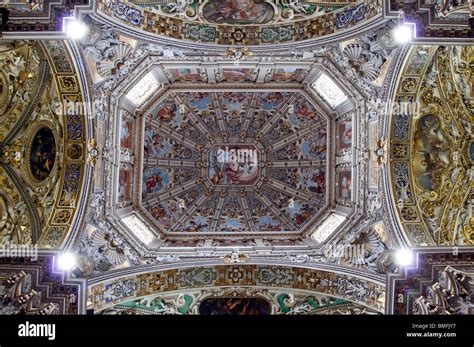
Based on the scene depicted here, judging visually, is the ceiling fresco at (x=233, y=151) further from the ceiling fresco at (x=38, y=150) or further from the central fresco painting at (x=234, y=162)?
the ceiling fresco at (x=38, y=150)

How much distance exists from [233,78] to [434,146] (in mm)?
8559

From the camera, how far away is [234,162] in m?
23.2

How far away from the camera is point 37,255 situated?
15.2m

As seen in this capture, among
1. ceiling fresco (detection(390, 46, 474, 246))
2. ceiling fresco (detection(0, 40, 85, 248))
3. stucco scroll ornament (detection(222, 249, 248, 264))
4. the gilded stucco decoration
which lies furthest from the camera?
stucco scroll ornament (detection(222, 249, 248, 264))

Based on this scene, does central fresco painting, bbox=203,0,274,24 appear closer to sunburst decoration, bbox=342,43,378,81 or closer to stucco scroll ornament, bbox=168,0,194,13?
stucco scroll ornament, bbox=168,0,194,13

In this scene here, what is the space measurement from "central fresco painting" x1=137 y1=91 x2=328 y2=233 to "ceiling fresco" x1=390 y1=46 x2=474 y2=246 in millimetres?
4872

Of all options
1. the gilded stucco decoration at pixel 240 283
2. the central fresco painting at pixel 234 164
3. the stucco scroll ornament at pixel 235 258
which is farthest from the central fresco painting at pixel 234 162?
the stucco scroll ornament at pixel 235 258

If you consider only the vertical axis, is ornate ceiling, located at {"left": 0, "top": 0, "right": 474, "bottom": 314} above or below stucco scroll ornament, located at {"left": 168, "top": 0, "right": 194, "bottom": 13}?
below

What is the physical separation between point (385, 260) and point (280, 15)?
9757mm

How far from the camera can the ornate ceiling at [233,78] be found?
1523cm

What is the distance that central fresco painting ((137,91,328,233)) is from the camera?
2150 centimetres

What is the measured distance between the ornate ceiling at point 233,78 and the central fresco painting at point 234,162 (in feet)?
7.94

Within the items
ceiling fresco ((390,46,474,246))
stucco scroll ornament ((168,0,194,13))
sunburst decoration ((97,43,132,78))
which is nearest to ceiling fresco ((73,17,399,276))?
sunburst decoration ((97,43,132,78))

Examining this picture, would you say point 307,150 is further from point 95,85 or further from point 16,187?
point 16,187
